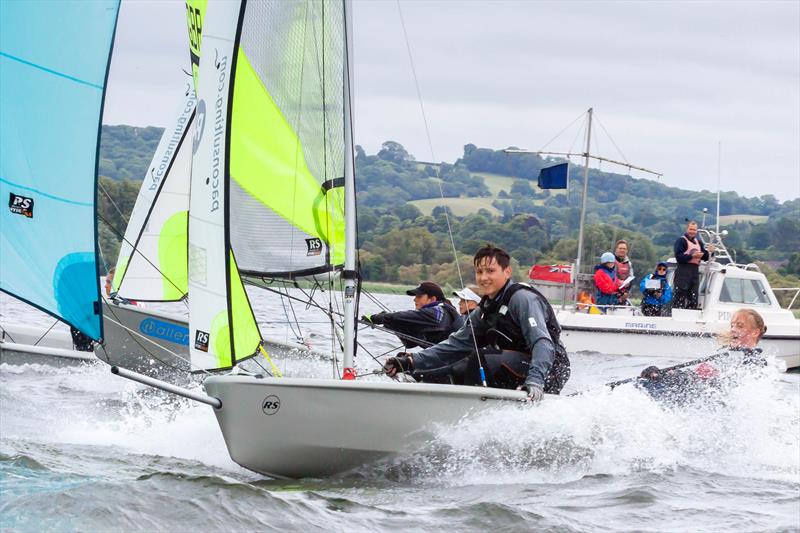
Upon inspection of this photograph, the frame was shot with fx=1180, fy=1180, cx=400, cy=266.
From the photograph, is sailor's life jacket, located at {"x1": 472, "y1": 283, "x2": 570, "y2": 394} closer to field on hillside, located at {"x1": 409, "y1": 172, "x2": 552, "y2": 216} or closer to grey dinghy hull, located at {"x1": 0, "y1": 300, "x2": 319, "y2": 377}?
grey dinghy hull, located at {"x1": 0, "y1": 300, "x2": 319, "y2": 377}

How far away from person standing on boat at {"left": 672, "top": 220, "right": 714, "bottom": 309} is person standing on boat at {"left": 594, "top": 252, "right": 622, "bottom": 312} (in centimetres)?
82

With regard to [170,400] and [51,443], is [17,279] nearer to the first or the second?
[51,443]

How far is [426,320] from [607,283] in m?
8.53

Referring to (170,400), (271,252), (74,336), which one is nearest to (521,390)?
(271,252)

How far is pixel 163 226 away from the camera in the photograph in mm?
11477

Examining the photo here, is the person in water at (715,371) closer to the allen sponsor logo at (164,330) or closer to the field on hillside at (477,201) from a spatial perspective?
the allen sponsor logo at (164,330)

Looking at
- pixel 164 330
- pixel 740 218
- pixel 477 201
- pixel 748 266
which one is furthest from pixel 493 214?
pixel 164 330

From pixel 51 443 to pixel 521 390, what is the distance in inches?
118

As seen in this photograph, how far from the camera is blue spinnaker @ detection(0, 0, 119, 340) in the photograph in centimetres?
608

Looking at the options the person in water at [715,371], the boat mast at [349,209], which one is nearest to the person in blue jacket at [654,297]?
the person in water at [715,371]

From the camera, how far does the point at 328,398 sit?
19.4 ft

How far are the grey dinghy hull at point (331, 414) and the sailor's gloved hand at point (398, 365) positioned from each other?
0.84 meters

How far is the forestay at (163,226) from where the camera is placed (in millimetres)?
11438

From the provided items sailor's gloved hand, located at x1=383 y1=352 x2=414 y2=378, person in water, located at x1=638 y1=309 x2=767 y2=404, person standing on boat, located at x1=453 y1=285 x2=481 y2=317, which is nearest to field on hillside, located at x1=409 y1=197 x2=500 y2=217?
person standing on boat, located at x1=453 y1=285 x2=481 y2=317
